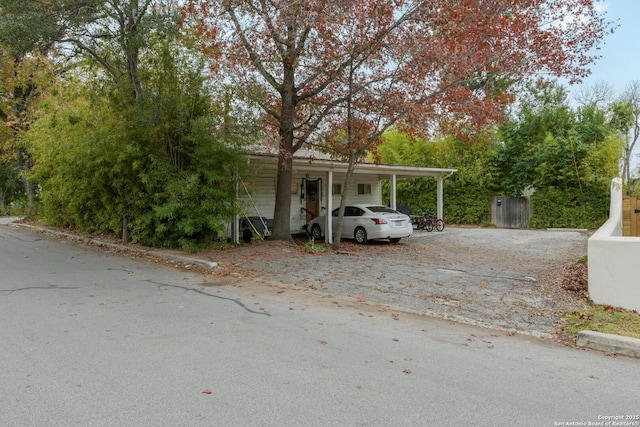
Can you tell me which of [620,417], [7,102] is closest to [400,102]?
[620,417]

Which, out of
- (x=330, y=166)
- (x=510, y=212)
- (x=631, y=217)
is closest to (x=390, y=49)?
(x=330, y=166)

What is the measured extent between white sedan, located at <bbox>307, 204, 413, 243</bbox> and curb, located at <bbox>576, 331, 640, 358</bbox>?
10130 millimetres

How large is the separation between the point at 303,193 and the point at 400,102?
292 inches

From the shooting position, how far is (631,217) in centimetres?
1305

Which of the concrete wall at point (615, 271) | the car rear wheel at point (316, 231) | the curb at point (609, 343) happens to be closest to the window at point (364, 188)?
the car rear wheel at point (316, 231)

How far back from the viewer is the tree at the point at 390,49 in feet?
33.7

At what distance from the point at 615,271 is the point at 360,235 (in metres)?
9.81

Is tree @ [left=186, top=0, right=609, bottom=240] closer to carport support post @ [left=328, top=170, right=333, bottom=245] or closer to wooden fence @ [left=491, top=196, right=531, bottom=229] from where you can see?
carport support post @ [left=328, top=170, right=333, bottom=245]

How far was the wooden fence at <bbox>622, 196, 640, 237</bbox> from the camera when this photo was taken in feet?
42.4

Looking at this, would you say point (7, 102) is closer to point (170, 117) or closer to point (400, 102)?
point (170, 117)

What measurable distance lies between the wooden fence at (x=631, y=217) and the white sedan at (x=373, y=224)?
634 cm

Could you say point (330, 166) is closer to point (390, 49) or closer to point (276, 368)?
point (390, 49)

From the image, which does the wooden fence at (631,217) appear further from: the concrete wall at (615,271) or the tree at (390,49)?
the concrete wall at (615,271)

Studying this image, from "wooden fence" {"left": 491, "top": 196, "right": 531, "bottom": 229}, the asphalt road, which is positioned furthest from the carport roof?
the asphalt road
